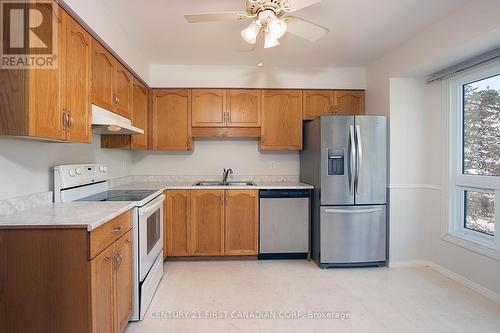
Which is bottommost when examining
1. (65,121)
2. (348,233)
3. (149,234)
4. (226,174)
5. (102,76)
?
(348,233)

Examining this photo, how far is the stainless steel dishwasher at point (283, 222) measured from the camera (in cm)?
312

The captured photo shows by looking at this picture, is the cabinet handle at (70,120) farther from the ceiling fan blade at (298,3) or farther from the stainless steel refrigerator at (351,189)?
the stainless steel refrigerator at (351,189)

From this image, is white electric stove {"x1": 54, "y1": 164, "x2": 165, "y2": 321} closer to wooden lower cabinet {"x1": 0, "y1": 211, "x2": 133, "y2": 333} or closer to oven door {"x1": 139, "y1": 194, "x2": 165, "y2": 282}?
oven door {"x1": 139, "y1": 194, "x2": 165, "y2": 282}

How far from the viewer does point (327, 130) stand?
2877 millimetres

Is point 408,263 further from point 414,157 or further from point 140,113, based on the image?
point 140,113

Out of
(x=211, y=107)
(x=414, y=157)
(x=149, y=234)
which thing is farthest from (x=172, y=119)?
(x=414, y=157)

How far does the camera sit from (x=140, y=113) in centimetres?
304

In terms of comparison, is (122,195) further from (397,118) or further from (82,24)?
(397,118)

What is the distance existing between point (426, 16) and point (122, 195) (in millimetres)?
3050

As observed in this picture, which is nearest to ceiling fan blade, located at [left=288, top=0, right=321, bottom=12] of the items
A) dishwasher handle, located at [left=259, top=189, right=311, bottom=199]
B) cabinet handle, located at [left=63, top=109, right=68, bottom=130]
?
cabinet handle, located at [left=63, top=109, right=68, bottom=130]

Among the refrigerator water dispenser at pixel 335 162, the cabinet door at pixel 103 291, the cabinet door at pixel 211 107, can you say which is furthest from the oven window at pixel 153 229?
the refrigerator water dispenser at pixel 335 162

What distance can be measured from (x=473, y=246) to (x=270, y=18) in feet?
Result: 8.91

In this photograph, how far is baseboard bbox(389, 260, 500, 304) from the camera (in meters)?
2.27

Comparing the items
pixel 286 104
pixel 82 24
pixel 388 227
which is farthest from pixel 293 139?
pixel 82 24
